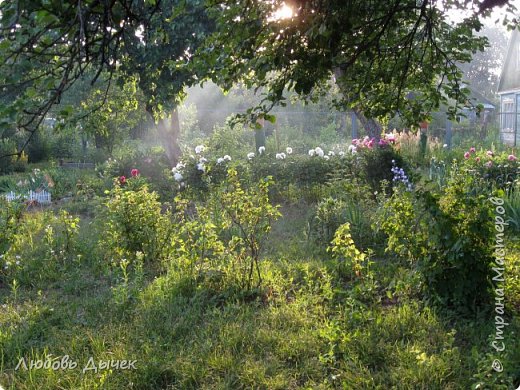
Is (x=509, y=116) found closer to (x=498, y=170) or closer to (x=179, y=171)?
(x=498, y=170)

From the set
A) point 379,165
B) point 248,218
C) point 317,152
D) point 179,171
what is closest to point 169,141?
point 179,171

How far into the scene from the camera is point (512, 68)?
782 inches

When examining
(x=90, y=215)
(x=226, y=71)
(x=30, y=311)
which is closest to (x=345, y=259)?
(x=226, y=71)

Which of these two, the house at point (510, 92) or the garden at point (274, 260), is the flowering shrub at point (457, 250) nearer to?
the garden at point (274, 260)

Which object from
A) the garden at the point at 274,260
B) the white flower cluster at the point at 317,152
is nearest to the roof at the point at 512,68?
the white flower cluster at the point at 317,152

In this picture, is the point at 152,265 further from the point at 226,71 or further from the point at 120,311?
the point at 226,71

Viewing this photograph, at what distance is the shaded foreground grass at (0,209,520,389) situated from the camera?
2.76 metres

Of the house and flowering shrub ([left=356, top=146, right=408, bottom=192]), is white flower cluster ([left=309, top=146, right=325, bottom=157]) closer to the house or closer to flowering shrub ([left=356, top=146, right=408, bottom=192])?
flowering shrub ([left=356, top=146, right=408, bottom=192])

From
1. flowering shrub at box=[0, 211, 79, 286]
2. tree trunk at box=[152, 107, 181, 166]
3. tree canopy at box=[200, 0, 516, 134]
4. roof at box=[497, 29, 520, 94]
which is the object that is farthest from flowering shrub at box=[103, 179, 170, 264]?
roof at box=[497, 29, 520, 94]

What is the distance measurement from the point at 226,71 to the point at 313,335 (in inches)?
69.6

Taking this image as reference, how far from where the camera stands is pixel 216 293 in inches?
161

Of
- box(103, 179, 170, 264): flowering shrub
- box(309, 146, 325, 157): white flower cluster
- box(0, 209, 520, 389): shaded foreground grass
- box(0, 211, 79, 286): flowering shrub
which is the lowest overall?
box(0, 209, 520, 389): shaded foreground grass

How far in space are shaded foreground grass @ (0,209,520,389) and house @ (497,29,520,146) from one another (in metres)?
15.9

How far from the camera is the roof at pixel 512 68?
19023 millimetres
